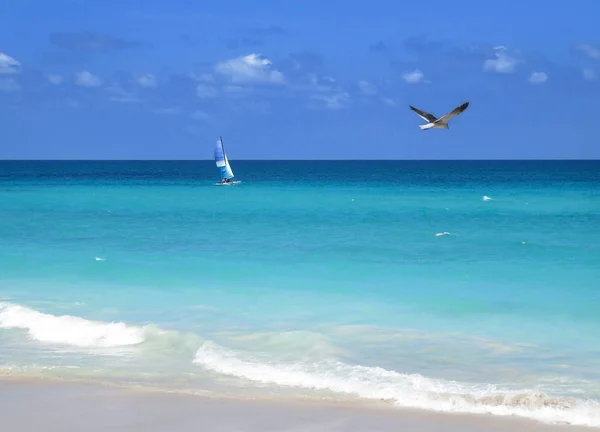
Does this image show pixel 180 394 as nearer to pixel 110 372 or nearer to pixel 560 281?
pixel 110 372

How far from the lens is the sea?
32.8ft

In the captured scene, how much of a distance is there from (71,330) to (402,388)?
5684 mm

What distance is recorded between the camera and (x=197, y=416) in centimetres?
877

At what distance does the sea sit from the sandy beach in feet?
1.06

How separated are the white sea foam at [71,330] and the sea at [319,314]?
0.14ft

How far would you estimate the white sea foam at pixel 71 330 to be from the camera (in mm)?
12195
